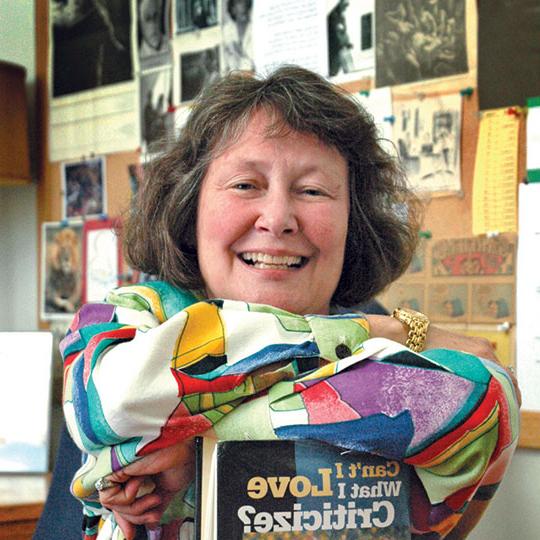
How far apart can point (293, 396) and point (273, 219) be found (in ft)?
0.63

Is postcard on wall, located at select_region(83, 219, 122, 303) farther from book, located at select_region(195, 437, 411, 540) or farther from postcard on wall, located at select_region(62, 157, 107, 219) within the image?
book, located at select_region(195, 437, 411, 540)

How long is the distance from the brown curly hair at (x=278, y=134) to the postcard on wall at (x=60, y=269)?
1220 mm

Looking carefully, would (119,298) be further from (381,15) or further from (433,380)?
(381,15)

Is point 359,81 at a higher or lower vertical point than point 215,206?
higher

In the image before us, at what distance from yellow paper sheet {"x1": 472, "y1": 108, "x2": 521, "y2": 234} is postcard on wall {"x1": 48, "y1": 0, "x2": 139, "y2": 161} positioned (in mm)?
902

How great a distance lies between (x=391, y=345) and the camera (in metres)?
0.68

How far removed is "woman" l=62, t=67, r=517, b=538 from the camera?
655 millimetres

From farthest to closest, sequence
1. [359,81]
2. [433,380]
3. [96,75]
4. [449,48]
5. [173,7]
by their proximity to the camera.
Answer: [96,75]
[173,7]
[359,81]
[449,48]
[433,380]

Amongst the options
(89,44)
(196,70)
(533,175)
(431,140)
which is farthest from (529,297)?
(89,44)

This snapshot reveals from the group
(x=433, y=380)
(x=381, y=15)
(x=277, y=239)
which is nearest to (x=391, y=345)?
(x=433, y=380)

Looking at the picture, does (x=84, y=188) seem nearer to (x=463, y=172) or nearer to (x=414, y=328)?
(x=463, y=172)

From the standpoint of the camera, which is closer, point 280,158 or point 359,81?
point 280,158

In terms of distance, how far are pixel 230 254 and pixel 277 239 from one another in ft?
0.18

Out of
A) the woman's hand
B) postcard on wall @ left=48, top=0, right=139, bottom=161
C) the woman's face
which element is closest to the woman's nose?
the woman's face
